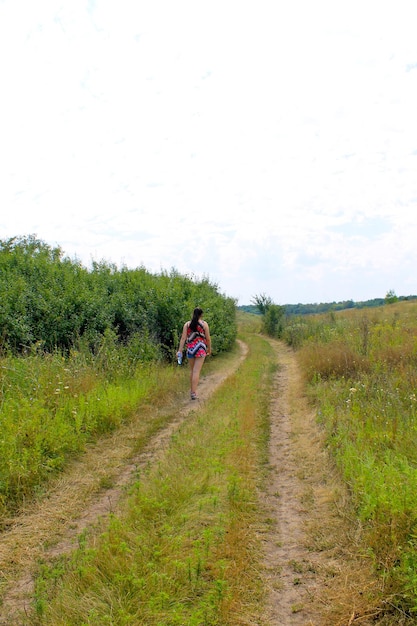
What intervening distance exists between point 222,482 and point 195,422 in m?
2.75

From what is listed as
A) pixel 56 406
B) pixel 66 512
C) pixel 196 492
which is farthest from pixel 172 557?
pixel 56 406

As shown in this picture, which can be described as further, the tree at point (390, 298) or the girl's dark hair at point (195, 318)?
the tree at point (390, 298)

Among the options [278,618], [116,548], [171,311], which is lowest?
[278,618]

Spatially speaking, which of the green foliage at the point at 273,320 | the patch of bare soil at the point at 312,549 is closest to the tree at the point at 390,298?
the green foliage at the point at 273,320

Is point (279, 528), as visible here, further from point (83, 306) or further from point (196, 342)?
point (83, 306)

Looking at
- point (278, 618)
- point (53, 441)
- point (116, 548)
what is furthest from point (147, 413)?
point (278, 618)

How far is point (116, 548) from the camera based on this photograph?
3.74 m

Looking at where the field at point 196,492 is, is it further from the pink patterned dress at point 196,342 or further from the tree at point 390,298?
the tree at point 390,298

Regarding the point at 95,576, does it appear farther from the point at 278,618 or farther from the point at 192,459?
the point at 192,459

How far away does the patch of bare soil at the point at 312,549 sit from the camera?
124 inches

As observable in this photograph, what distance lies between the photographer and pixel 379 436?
5.75 m

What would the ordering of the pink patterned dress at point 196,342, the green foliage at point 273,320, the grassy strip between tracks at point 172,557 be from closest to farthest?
the grassy strip between tracks at point 172,557, the pink patterned dress at point 196,342, the green foliage at point 273,320

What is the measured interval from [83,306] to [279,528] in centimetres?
828

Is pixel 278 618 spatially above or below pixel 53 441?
below
